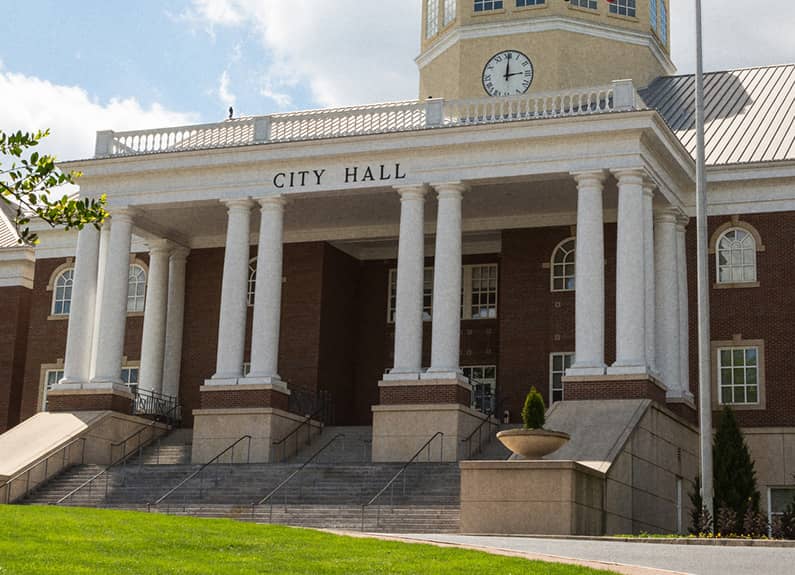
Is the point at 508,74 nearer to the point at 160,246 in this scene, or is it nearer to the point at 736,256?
the point at 736,256

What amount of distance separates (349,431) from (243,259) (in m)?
5.87

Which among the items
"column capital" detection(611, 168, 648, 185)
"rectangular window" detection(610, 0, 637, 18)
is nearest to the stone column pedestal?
"column capital" detection(611, 168, 648, 185)

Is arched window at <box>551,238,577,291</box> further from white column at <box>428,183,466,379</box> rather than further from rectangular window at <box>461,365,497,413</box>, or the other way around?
white column at <box>428,183,466,379</box>

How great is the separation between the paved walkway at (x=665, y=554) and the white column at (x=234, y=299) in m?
14.6

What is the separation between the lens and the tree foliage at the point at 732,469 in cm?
3183

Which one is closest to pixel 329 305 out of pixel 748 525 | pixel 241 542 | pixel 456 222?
pixel 456 222

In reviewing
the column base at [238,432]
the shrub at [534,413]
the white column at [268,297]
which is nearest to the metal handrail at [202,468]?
the column base at [238,432]

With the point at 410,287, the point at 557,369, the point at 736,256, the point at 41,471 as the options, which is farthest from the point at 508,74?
the point at 41,471

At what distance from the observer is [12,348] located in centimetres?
4788

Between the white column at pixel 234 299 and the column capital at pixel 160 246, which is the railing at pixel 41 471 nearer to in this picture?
the white column at pixel 234 299

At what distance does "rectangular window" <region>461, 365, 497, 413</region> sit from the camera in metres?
40.4

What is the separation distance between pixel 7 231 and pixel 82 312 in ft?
42.5

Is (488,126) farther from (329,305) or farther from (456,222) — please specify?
(329,305)

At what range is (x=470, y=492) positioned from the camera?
2653 cm
